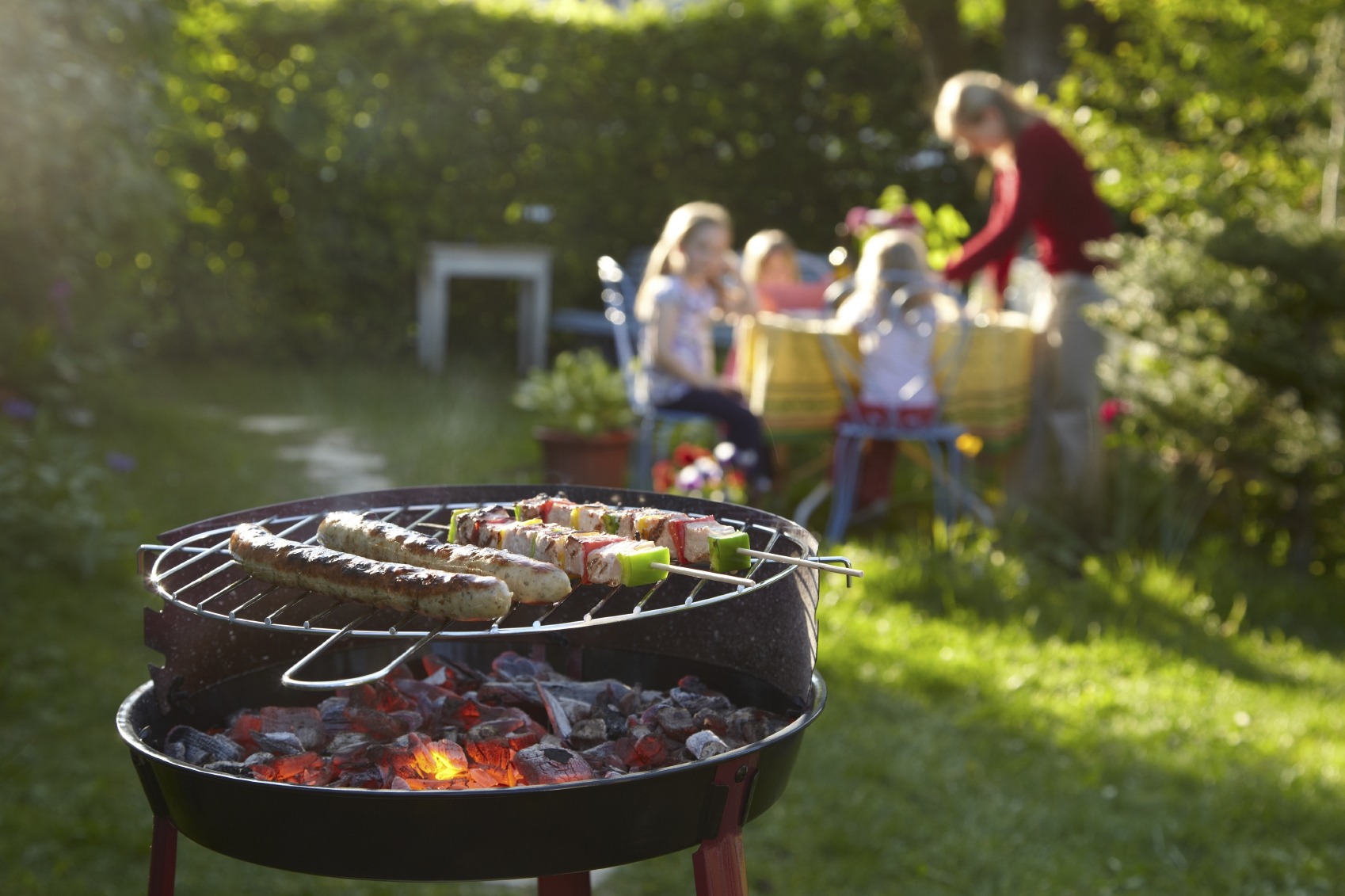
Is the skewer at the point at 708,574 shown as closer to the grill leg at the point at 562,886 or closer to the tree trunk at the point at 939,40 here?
the grill leg at the point at 562,886

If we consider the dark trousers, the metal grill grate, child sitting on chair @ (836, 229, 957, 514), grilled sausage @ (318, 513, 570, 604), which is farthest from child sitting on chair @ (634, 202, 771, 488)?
grilled sausage @ (318, 513, 570, 604)

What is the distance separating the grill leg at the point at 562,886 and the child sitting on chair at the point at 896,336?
11.5 ft

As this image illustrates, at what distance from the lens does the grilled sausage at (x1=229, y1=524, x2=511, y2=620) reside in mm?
1574

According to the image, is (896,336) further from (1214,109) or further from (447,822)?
(447,822)

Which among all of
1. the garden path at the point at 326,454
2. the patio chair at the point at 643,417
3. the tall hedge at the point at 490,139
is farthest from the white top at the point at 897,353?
the tall hedge at the point at 490,139

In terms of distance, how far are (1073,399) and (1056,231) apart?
77 centimetres

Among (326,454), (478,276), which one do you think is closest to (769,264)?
(326,454)

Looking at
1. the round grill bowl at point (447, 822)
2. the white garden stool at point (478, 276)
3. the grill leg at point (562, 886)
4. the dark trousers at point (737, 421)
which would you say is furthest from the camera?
the white garden stool at point (478, 276)

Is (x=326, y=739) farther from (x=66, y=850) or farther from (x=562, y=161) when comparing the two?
(x=562, y=161)

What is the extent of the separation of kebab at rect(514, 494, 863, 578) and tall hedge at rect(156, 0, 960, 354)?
7.77 metres

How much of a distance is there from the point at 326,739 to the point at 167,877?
0.29 metres

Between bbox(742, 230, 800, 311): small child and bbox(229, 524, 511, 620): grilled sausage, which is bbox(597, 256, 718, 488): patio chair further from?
bbox(229, 524, 511, 620): grilled sausage

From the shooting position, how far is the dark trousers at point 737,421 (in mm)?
5375

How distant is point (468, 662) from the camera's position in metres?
2.36
